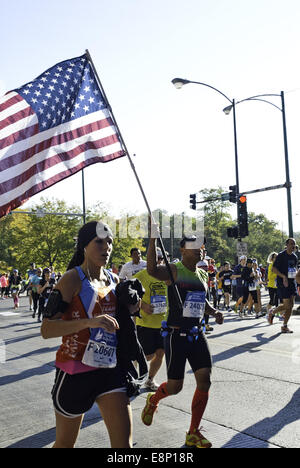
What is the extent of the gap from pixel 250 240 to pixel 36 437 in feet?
234

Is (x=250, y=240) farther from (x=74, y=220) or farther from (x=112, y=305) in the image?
(x=112, y=305)

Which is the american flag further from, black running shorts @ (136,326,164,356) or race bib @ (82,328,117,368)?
black running shorts @ (136,326,164,356)

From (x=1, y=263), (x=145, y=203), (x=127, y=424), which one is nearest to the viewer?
(x=127, y=424)

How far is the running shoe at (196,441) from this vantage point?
4134 millimetres

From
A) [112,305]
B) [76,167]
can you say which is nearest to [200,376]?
[112,305]

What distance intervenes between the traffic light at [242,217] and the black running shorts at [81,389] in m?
18.6

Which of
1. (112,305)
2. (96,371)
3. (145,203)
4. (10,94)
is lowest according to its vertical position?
(96,371)

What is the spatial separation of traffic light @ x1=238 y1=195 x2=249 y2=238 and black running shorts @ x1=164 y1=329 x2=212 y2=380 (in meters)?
17.0

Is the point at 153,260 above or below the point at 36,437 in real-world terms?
above

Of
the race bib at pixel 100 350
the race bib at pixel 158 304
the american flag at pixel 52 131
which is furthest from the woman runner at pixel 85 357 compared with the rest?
the race bib at pixel 158 304

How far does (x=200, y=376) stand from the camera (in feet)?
14.1

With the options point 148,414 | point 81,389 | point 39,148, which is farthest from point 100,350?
point 39,148

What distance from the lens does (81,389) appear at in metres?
2.96

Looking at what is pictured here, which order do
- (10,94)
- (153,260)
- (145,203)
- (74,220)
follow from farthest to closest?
(74,220) → (10,94) → (153,260) → (145,203)
